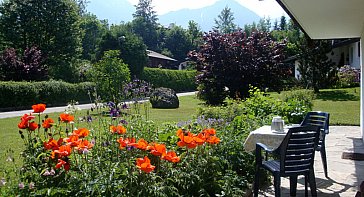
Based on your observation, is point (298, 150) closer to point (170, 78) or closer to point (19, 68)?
point (19, 68)

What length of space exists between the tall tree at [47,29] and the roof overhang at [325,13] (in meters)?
27.4

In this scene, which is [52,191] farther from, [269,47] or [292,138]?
[269,47]

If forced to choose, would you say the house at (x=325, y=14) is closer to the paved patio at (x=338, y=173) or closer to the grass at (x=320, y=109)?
the paved patio at (x=338, y=173)

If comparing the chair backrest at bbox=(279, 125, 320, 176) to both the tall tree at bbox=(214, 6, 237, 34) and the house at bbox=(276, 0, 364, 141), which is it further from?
the tall tree at bbox=(214, 6, 237, 34)

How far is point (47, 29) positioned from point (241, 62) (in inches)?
930

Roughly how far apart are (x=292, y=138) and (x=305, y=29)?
4495 millimetres

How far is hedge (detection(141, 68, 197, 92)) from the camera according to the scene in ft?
107

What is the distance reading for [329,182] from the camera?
15.7ft

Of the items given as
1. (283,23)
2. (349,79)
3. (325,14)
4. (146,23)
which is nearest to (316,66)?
(349,79)

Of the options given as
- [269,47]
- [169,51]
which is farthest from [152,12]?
[269,47]

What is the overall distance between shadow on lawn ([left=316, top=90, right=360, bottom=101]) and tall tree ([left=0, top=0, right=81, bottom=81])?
20986mm

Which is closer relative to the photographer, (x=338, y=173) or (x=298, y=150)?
(x=298, y=150)

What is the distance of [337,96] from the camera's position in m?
18.7

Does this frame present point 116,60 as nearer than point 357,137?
No
